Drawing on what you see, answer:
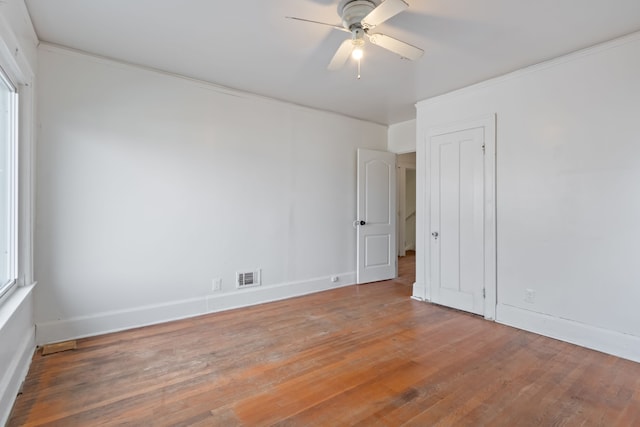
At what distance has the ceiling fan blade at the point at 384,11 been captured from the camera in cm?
178

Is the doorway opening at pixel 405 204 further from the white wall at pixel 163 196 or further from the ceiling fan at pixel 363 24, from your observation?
the ceiling fan at pixel 363 24

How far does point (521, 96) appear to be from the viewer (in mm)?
3182

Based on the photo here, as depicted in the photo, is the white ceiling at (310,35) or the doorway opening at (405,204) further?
the doorway opening at (405,204)

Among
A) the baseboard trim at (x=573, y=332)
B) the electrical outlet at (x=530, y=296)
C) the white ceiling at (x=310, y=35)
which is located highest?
the white ceiling at (x=310, y=35)

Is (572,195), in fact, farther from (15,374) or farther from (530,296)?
(15,374)

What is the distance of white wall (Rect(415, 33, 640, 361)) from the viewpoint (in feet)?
8.46

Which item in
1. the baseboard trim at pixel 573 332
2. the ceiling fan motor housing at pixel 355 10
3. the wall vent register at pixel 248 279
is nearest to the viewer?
the ceiling fan motor housing at pixel 355 10

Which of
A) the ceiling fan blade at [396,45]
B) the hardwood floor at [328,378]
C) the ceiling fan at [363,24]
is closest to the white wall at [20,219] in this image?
the hardwood floor at [328,378]

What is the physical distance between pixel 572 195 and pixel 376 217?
2.56m

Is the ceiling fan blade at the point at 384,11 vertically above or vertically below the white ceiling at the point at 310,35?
below

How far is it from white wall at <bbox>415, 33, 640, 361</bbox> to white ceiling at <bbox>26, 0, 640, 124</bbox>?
0.29 metres

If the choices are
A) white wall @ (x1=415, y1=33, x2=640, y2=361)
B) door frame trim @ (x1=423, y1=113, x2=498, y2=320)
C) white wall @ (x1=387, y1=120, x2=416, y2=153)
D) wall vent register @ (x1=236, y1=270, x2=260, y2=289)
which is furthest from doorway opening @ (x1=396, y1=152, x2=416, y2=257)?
wall vent register @ (x1=236, y1=270, x2=260, y2=289)

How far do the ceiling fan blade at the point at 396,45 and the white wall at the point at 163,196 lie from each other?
2.07 meters

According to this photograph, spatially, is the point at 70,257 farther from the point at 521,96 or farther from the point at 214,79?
the point at 521,96
